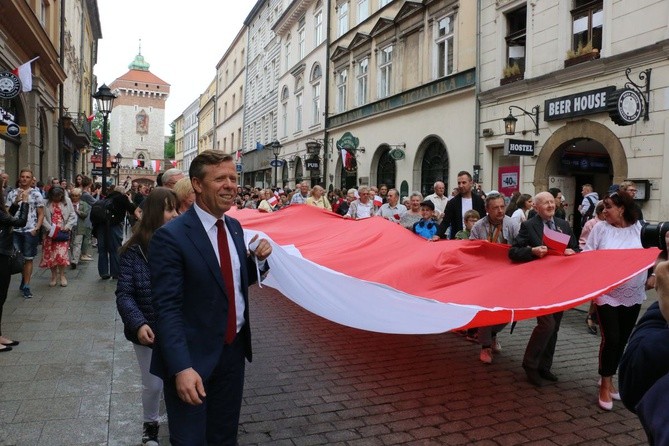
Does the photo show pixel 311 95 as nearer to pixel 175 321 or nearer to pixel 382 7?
pixel 382 7

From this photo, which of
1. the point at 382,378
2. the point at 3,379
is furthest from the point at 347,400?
the point at 3,379

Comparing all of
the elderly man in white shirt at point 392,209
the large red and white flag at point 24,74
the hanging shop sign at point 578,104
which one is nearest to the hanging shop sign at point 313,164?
the large red and white flag at point 24,74

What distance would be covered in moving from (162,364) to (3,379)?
311cm

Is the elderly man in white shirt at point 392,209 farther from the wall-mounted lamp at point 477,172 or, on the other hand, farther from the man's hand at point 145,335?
the man's hand at point 145,335

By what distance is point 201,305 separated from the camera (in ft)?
8.45

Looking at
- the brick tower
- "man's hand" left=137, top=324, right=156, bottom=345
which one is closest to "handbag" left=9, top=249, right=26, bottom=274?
"man's hand" left=137, top=324, right=156, bottom=345

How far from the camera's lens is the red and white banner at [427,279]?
164 inches

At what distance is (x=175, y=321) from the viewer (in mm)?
2461

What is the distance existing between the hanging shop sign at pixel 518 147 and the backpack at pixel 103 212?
925 cm

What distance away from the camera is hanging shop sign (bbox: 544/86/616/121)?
1198 centimetres

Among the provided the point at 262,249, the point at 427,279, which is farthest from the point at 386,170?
the point at 262,249

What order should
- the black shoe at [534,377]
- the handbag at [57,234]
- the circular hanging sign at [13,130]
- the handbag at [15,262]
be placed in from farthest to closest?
the circular hanging sign at [13,130] < the handbag at [57,234] < the handbag at [15,262] < the black shoe at [534,377]

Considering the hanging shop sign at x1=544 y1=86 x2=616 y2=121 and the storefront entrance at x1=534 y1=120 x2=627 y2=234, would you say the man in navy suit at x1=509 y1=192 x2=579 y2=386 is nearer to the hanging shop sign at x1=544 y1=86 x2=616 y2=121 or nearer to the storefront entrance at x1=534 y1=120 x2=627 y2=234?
the storefront entrance at x1=534 y1=120 x2=627 y2=234

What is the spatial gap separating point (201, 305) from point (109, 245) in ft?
26.9
